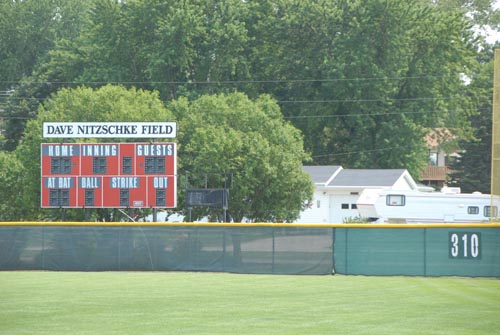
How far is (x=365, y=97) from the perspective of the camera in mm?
63500

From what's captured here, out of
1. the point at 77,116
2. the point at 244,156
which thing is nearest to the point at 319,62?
the point at 244,156

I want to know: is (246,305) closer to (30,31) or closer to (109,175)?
(109,175)

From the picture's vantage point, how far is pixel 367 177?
5734cm

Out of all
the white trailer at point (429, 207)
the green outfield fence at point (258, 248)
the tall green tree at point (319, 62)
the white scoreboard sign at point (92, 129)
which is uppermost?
the tall green tree at point (319, 62)

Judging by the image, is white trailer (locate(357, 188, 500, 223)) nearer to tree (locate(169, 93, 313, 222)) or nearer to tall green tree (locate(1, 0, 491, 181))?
tree (locate(169, 93, 313, 222))

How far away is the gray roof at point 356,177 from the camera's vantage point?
183 ft

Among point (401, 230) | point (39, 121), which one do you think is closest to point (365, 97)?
point (39, 121)

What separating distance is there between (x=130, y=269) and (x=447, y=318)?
44.6ft

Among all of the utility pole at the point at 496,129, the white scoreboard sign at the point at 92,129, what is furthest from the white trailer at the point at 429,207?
the utility pole at the point at 496,129

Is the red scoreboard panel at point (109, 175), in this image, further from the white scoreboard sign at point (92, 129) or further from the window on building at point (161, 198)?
the white scoreboard sign at point (92, 129)

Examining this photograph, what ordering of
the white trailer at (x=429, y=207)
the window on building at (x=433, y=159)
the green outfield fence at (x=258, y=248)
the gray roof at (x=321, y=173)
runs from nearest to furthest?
the green outfield fence at (x=258, y=248) < the white trailer at (x=429, y=207) < the gray roof at (x=321, y=173) < the window on building at (x=433, y=159)

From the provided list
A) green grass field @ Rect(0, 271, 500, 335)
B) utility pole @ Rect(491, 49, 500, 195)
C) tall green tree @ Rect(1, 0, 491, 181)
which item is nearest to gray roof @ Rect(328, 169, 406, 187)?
tall green tree @ Rect(1, 0, 491, 181)

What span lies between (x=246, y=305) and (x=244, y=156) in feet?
86.1

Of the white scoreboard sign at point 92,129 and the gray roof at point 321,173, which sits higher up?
the white scoreboard sign at point 92,129
